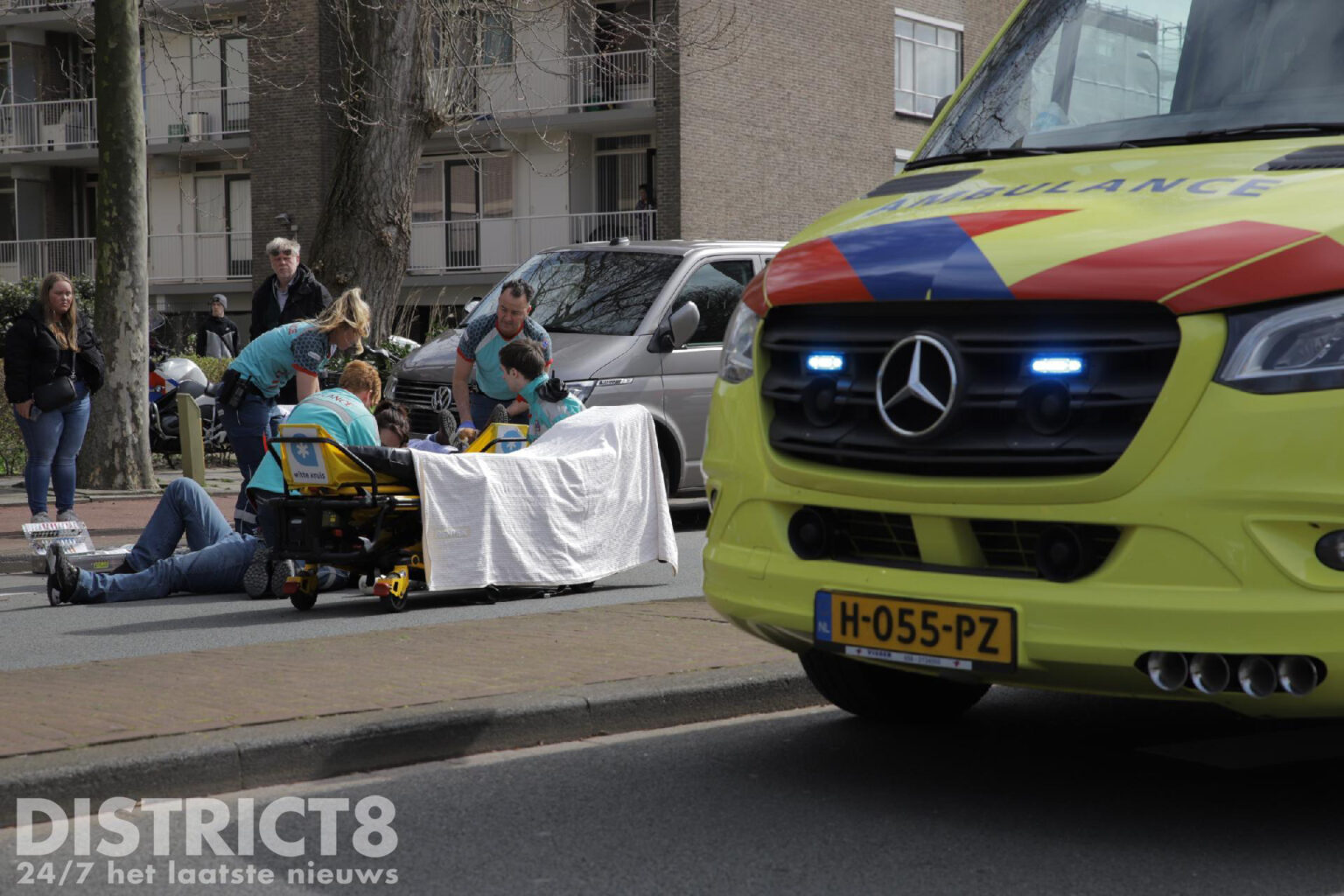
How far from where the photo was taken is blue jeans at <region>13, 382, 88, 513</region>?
39.5 ft

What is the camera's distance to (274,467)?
31.1 ft

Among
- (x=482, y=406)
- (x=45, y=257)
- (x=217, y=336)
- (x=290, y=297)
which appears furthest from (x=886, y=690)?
(x=45, y=257)

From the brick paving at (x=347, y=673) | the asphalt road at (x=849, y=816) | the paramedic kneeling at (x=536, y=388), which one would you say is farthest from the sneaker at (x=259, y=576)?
the asphalt road at (x=849, y=816)

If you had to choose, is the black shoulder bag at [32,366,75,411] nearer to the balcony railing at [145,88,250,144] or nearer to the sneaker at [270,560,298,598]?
the sneaker at [270,560,298,598]

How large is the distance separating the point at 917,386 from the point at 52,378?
8.93 m

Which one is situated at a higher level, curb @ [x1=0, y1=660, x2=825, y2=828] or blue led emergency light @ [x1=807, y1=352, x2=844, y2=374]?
blue led emergency light @ [x1=807, y1=352, x2=844, y2=374]


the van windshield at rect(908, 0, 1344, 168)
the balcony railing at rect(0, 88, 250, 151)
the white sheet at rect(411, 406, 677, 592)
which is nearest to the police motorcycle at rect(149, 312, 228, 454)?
the white sheet at rect(411, 406, 677, 592)

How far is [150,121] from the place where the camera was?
41656 mm

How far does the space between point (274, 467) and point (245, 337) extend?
32588 mm

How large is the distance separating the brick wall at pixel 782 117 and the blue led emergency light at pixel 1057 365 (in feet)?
92.9

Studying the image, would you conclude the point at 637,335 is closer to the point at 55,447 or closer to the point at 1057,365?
the point at 55,447

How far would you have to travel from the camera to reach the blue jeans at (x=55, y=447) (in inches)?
474

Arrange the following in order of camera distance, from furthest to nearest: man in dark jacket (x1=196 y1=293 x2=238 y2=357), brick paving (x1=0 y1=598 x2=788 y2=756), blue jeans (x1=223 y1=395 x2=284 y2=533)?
man in dark jacket (x1=196 y1=293 x2=238 y2=357), blue jeans (x1=223 y1=395 x2=284 y2=533), brick paving (x1=0 y1=598 x2=788 y2=756)

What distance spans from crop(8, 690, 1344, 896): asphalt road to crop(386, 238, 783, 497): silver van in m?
6.19
